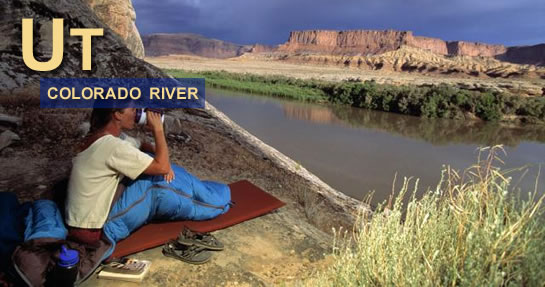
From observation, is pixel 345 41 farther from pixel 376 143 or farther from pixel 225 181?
pixel 225 181

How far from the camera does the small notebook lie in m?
2.28

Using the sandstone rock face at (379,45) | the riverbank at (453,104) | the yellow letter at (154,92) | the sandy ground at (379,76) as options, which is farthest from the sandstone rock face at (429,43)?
the yellow letter at (154,92)

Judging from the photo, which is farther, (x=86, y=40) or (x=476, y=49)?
(x=476, y=49)

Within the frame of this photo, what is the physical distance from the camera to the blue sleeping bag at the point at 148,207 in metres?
2.29

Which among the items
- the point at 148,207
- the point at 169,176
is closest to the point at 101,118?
the point at 169,176

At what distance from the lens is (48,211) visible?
2346mm

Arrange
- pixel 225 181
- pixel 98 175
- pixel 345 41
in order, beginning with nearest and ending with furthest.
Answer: pixel 98 175 → pixel 225 181 → pixel 345 41

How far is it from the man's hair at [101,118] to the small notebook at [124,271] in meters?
0.90

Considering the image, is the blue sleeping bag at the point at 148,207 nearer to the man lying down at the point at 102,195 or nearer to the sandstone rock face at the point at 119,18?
the man lying down at the point at 102,195

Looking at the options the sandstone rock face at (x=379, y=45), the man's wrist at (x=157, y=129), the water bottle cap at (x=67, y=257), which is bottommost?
the water bottle cap at (x=67, y=257)

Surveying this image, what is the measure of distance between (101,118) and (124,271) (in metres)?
1.00

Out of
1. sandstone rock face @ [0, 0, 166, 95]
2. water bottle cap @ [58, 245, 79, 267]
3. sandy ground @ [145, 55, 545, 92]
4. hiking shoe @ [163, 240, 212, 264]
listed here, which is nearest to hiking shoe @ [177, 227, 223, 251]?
hiking shoe @ [163, 240, 212, 264]

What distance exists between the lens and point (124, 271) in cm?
231

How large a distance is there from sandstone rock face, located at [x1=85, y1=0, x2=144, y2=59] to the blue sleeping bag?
1093cm
